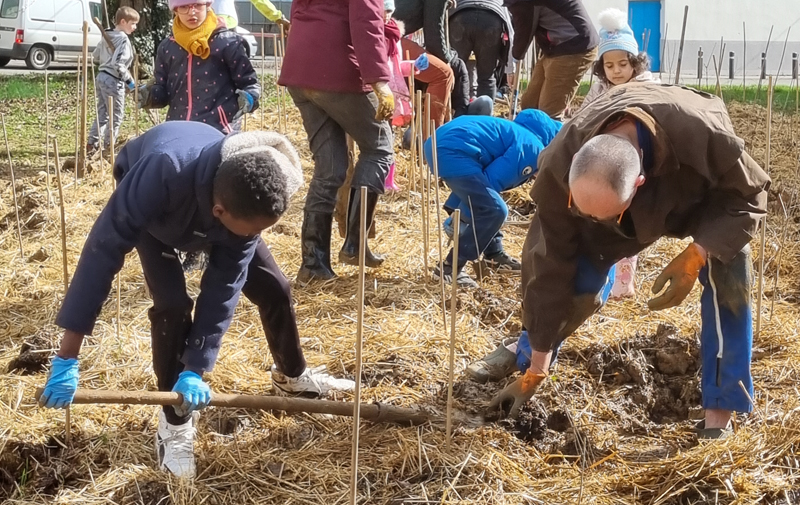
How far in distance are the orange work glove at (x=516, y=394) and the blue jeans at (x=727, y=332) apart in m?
0.50

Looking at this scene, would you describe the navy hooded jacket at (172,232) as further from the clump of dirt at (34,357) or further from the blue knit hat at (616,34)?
the blue knit hat at (616,34)

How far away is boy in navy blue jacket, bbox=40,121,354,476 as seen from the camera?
199cm

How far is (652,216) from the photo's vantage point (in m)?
2.21

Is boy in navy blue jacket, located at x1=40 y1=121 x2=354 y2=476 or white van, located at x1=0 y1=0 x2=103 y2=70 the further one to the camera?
white van, located at x1=0 y1=0 x2=103 y2=70

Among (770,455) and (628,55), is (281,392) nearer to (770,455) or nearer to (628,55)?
(770,455)

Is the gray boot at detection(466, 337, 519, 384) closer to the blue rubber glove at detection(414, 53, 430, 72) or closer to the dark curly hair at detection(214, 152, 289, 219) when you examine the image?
the dark curly hair at detection(214, 152, 289, 219)

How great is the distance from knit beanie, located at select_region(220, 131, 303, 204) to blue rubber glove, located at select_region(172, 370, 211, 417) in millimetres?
583

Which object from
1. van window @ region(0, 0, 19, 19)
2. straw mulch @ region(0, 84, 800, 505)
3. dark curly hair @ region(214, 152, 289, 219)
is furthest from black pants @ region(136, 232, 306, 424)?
van window @ region(0, 0, 19, 19)

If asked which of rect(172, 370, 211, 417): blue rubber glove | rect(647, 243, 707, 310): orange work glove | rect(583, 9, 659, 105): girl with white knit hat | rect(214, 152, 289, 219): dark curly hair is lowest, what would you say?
rect(172, 370, 211, 417): blue rubber glove

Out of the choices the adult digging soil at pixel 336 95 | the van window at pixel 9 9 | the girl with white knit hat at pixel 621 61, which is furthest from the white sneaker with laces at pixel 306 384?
the van window at pixel 9 9

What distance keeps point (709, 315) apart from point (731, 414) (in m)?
0.33

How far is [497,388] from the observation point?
116 inches

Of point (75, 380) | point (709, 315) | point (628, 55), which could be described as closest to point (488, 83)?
point (628, 55)

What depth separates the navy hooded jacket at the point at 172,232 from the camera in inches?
80.3
